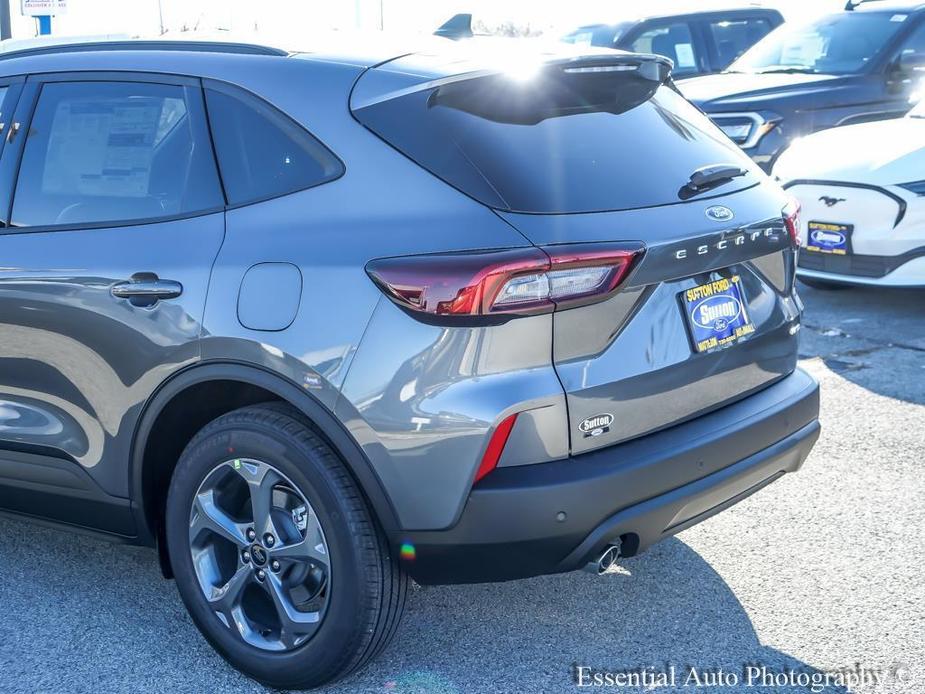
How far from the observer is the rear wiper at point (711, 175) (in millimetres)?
3182

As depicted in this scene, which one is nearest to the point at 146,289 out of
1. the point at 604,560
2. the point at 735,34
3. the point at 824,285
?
the point at 604,560

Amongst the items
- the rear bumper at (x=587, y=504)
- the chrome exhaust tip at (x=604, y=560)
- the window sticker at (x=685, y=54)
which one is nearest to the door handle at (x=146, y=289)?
the rear bumper at (x=587, y=504)

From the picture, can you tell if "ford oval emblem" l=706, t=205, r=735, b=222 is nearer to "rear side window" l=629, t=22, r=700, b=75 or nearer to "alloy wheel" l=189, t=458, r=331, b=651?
"alloy wheel" l=189, t=458, r=331, b=651

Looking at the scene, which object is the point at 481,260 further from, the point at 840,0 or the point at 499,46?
the point at 840,0

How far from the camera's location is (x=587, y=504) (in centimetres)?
277

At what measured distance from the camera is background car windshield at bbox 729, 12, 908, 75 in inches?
365

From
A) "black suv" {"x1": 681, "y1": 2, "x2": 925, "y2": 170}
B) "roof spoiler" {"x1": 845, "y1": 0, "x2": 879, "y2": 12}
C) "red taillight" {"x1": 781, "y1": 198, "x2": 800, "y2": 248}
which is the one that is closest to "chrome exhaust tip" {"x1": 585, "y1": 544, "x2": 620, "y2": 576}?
"red taillight" {"x1": 781, "y1": 198, "x2": 800, "y2": 248}

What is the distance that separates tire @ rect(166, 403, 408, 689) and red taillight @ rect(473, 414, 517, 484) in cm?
37

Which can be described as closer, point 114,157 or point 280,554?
point 280,554

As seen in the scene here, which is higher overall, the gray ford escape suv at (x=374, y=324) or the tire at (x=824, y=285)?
the gray ford escape suv at (x=374, y=324)

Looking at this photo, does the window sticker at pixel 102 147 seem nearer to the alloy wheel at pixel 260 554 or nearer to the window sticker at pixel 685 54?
the alloy wheel at pixel 260 554

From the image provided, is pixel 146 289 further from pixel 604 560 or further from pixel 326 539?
pixel 604 560

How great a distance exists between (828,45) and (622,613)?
24.0 feet

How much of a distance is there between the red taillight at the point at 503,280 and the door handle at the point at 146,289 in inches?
26.5
